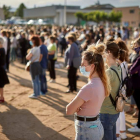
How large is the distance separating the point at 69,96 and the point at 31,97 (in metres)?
1.19

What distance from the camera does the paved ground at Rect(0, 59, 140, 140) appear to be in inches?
201

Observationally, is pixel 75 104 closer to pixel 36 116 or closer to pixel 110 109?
pixel 110 109

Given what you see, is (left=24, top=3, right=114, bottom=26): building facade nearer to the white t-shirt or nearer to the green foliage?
the green foliage

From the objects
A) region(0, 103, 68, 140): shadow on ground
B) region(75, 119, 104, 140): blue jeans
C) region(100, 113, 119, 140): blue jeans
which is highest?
region(75, 119, 104, 140): blue jeans

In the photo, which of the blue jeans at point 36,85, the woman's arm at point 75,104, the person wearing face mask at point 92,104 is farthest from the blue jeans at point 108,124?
the blue jeans at point 36,85

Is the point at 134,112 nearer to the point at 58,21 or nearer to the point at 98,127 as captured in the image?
the point at 98,127

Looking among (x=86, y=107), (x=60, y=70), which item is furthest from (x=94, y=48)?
(x=60, y=70)

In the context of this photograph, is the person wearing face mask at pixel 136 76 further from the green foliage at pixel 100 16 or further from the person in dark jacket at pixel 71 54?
the green foliage at pixel 100 16

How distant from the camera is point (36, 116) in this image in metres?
6.17

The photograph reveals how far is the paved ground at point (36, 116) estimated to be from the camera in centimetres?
511

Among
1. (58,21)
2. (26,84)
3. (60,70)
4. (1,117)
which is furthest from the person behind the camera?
(58,21)

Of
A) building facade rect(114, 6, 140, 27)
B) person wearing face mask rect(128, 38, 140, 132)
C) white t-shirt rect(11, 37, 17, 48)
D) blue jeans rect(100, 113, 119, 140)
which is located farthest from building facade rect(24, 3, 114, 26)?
blue jeans rect(100, 113, 119, 140)

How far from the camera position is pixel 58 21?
71.4 metres

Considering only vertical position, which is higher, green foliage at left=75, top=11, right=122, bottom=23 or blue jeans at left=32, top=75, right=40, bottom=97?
green foliage at left=75, top=11, right=122, bottom=23
